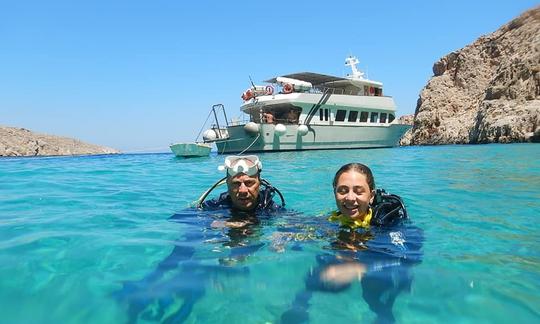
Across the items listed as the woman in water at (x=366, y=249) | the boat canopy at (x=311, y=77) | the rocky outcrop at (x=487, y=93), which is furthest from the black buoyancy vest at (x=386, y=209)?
the rocky outcrop at (x=487, y=93)

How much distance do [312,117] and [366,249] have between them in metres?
23.5

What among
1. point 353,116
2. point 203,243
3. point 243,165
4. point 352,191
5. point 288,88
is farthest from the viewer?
point 353,116

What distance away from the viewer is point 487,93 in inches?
1727

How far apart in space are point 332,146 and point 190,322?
26190mm

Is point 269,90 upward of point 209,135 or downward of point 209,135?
upward

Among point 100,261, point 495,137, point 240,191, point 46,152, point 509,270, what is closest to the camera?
point 509,270

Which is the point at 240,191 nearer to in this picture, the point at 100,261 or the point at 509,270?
the point at 100,261

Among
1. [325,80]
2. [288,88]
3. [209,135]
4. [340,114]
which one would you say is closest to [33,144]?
[209,135]

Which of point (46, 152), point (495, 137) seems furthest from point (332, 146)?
point (46, 152)

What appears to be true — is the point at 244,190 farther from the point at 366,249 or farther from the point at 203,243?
the point at 366,249

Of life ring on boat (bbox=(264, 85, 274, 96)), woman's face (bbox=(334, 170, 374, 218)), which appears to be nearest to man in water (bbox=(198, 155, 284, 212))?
woman's face (bbox=(334, 170, 374, 218))

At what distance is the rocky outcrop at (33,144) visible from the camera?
4044 cm

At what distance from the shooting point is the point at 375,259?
3.16 metres

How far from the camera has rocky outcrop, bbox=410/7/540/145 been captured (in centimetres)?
3669
